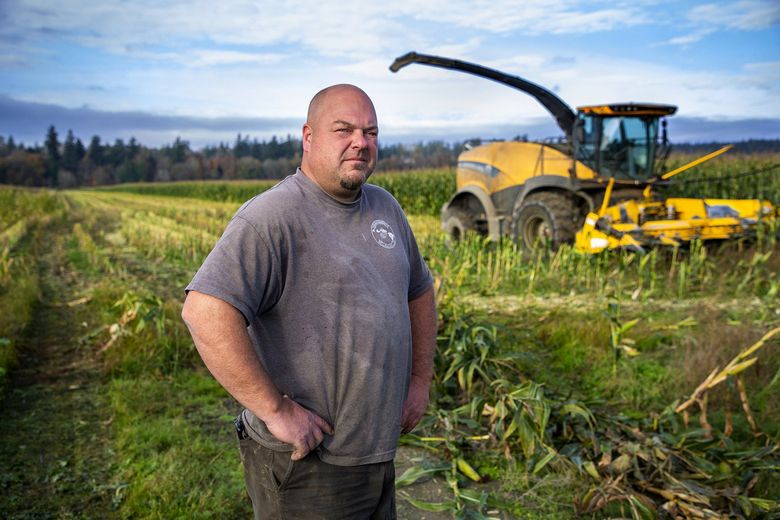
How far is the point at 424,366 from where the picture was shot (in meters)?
2.30

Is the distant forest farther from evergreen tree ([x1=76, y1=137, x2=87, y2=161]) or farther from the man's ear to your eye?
the man's ear

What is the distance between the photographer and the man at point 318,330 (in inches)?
69.7

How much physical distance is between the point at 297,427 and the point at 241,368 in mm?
229

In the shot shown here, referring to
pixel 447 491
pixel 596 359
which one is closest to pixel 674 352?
pixel 596 359

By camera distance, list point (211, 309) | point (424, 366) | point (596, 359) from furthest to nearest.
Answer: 1. point (596, 359)
2. point (424, 366)
3. point (211, 309)

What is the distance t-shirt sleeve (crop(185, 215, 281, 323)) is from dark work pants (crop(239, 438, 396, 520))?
0.47 metres

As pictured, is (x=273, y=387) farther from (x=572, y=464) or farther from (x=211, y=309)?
(x=572, y=464)

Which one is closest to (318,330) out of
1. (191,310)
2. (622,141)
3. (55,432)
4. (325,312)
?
(325,312)

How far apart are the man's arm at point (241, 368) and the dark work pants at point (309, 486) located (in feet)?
0.31

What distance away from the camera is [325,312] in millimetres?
1854

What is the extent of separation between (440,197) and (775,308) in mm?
12802

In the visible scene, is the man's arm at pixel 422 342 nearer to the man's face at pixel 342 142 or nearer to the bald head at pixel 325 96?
the man's face at pixel 342 142

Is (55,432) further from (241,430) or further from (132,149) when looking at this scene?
(132,149)

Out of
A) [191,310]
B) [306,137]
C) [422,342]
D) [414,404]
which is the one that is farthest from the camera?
[422,342]
